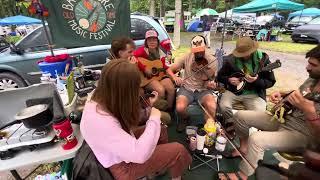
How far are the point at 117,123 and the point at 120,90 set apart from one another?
0.22m

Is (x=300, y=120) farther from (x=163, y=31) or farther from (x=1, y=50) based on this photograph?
(x=1, y=50)

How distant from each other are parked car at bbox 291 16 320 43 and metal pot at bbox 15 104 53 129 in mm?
11318

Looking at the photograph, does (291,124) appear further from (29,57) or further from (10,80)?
(10,80)

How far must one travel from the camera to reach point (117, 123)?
1.39 meters

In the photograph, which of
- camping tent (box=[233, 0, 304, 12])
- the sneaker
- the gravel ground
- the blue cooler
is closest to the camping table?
the blue cooler

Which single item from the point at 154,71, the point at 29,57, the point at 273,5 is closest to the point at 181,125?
the point at 154,71

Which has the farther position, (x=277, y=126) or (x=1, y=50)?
(x=1, y=50)

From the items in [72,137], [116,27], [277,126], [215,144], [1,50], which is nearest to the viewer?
[72,137]

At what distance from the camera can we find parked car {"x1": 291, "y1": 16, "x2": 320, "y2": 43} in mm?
9617

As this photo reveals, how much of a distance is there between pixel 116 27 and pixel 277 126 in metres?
2.68

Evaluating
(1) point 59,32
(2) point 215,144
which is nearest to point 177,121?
(2) point 215,144

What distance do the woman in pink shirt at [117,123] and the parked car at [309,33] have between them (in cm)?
1099

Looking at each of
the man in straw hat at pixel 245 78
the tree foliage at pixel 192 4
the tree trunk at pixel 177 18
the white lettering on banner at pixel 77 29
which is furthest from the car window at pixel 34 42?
the tree foliage at pixel 192 4

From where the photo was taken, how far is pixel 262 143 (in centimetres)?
185
